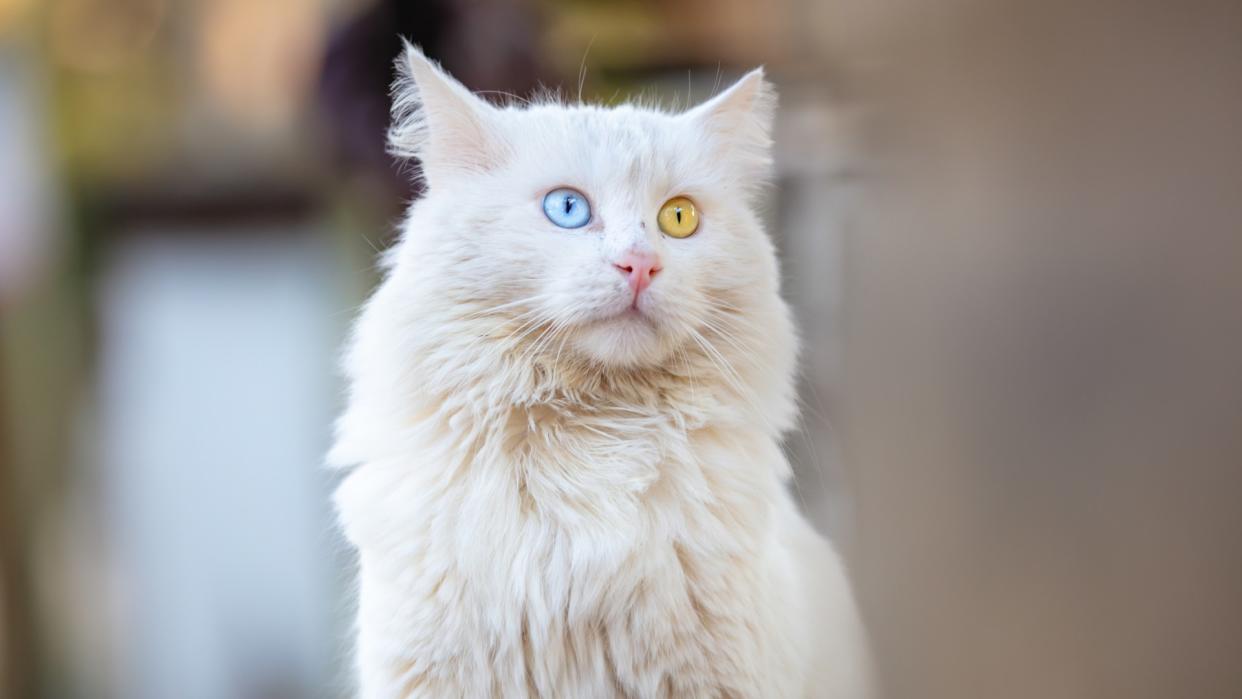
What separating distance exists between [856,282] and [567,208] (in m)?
0.21

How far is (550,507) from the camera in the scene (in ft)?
1.83

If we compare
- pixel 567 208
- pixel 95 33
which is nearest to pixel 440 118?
pixel 567 208

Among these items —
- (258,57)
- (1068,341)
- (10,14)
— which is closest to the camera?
(1068,341)

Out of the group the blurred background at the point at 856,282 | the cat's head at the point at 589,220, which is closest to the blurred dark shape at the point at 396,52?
the blurred background at the point at 856,282

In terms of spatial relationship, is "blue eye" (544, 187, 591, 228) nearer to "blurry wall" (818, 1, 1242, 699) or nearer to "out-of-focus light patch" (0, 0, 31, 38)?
"blurry wall" (818, 1, 1242, 699)

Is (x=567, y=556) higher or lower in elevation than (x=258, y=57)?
lower

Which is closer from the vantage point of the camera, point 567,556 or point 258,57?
point 567,556

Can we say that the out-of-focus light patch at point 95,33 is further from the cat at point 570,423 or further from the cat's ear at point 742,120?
A: the cat's ear at point 742,120

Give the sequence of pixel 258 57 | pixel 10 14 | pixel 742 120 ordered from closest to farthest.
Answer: pixel 742 120 → pixel 258 57 → pixel 10 14

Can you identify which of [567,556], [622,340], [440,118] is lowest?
[567,556]

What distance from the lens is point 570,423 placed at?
0.57 metres

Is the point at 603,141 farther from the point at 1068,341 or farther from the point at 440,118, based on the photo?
the point at 1068,341

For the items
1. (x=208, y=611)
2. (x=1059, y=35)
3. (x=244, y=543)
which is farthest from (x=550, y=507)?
(x=208, y=611)

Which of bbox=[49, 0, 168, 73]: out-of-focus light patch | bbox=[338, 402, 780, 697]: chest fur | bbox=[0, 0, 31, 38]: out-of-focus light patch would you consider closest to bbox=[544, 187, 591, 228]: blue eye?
bbox=[338, 402, 780, 697]: chest fur
